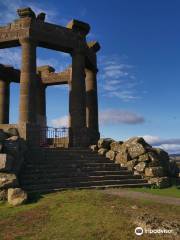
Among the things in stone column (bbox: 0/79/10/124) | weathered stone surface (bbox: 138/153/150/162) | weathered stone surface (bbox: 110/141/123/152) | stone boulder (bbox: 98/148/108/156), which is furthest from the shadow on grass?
stone column (bbox: 0/79/10/124)

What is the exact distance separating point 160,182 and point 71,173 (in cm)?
468

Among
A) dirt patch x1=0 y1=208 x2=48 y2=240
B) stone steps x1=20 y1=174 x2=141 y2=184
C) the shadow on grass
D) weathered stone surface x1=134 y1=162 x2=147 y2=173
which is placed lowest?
dirt patch x1=0 y1=208 x2=48 y2=240

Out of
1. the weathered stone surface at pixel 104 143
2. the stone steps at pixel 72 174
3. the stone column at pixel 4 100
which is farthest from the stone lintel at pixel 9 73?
the stone steps at pixel 72 174

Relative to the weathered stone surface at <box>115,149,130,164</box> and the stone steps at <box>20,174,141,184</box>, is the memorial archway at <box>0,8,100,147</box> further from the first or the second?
the stone steps at <box>20,174,141,184</box>

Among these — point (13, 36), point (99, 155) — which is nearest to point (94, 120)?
point (99, 155)

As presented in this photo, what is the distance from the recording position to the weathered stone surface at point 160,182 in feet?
60.8

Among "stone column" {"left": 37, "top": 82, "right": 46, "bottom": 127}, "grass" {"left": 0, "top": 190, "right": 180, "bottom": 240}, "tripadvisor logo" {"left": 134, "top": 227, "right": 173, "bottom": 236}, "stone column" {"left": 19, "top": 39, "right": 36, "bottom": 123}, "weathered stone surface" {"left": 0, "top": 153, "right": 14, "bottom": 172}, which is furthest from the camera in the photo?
"stone column" {"left": 37, "top": 82, "right": 46, "bottom": 127}

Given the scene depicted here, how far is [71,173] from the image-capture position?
58.3 feet

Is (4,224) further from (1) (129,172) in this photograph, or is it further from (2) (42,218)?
(1) (129,172)

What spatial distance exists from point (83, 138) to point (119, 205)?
12.5m

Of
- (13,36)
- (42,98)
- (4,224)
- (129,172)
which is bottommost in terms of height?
(4,224)

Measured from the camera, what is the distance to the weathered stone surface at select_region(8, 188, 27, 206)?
43.1 feet

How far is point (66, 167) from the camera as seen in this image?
18.5 m

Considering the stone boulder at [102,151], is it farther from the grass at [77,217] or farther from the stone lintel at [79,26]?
the stone lintel at [79,26]
